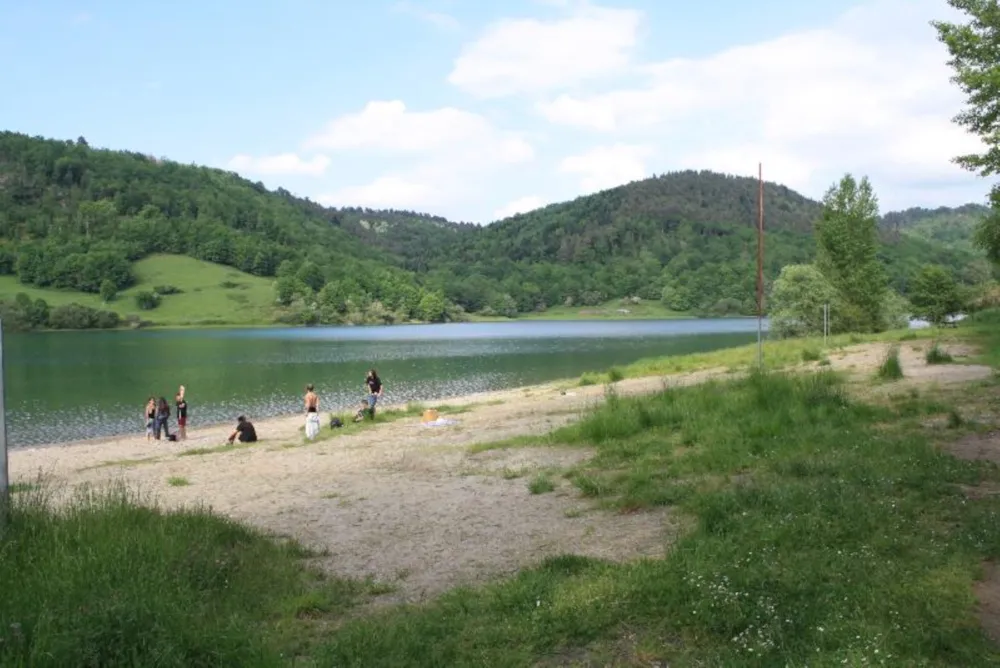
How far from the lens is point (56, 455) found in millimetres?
26688

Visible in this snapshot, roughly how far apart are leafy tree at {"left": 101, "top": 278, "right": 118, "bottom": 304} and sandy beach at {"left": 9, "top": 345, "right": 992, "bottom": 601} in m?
151

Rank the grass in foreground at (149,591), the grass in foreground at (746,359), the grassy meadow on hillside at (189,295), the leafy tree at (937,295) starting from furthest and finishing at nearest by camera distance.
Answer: the grassy meadow on hillside at (189,295)
the leafy tree at (937,295)
the grass in foreground at (746,359)
the grass in foreground at (149,591)

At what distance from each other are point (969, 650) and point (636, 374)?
3208 centimetres

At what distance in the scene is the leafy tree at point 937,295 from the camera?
55.6 m

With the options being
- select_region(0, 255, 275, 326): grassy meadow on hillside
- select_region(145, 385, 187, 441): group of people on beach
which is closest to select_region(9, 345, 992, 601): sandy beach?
select_region(145, 385, 187, 441): group of people on beach

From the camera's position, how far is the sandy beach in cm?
816

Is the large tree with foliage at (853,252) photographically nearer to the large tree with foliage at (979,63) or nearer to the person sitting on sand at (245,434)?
the large tree with foliage at (979,63)

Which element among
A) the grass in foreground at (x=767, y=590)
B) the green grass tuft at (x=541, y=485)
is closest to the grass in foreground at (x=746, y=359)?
the green grass tuft at (x=541, y=485)

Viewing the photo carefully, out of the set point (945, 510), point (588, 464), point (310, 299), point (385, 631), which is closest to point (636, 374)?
point (588, 464)

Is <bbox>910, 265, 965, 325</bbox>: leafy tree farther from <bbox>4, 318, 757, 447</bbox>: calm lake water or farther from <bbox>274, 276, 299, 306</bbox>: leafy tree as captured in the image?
<bbox>274, 276, 299, 306</bbox>: leafy tree

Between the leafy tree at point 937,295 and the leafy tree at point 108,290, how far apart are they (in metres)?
161

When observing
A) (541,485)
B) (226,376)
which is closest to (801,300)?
(226,376)

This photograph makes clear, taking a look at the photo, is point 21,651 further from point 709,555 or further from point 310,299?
point 310,299

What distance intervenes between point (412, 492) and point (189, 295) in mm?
174758
